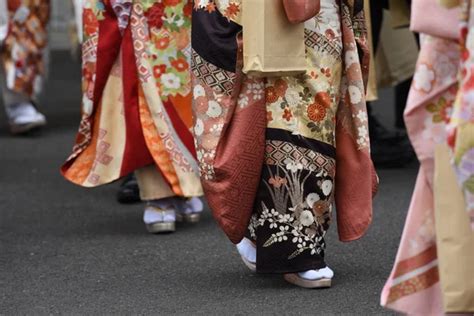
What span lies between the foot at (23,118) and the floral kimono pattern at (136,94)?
116 inches

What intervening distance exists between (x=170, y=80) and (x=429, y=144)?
2.21m

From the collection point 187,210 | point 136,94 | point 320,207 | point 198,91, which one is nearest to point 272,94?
point 198,91

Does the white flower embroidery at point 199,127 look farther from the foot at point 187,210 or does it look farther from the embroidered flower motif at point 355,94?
the foot at point 187,210

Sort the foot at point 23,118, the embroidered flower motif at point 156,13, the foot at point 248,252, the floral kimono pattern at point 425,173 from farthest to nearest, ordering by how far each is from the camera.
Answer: the foot at point 23,118
the embroidered flower motif at point 156,13
the foot at point 248,252
the floral kimono pattern at point 425,173

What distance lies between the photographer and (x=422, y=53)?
3180 millimetres

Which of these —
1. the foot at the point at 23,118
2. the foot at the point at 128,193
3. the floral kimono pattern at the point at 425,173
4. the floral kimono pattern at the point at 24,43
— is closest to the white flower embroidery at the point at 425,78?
the floral kimono pattern at the point at 425,173

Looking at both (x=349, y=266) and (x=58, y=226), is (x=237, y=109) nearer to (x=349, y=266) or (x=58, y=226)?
(x=349, y=266)

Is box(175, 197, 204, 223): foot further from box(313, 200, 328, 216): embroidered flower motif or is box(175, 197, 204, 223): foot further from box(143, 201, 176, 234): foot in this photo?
box(313, 200, 328, 216): embroidered flower motif

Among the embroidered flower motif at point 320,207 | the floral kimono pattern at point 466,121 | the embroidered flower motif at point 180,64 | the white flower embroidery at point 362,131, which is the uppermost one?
the floral kimono pattern at point 466,121

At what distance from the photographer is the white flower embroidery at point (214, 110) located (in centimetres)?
434

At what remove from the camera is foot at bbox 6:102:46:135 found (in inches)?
325

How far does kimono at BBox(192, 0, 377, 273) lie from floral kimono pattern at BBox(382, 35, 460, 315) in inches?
42.2

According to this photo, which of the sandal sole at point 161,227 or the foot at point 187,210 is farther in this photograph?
the foot at point 187,210

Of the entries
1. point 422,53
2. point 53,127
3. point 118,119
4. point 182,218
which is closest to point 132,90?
point 118,119
